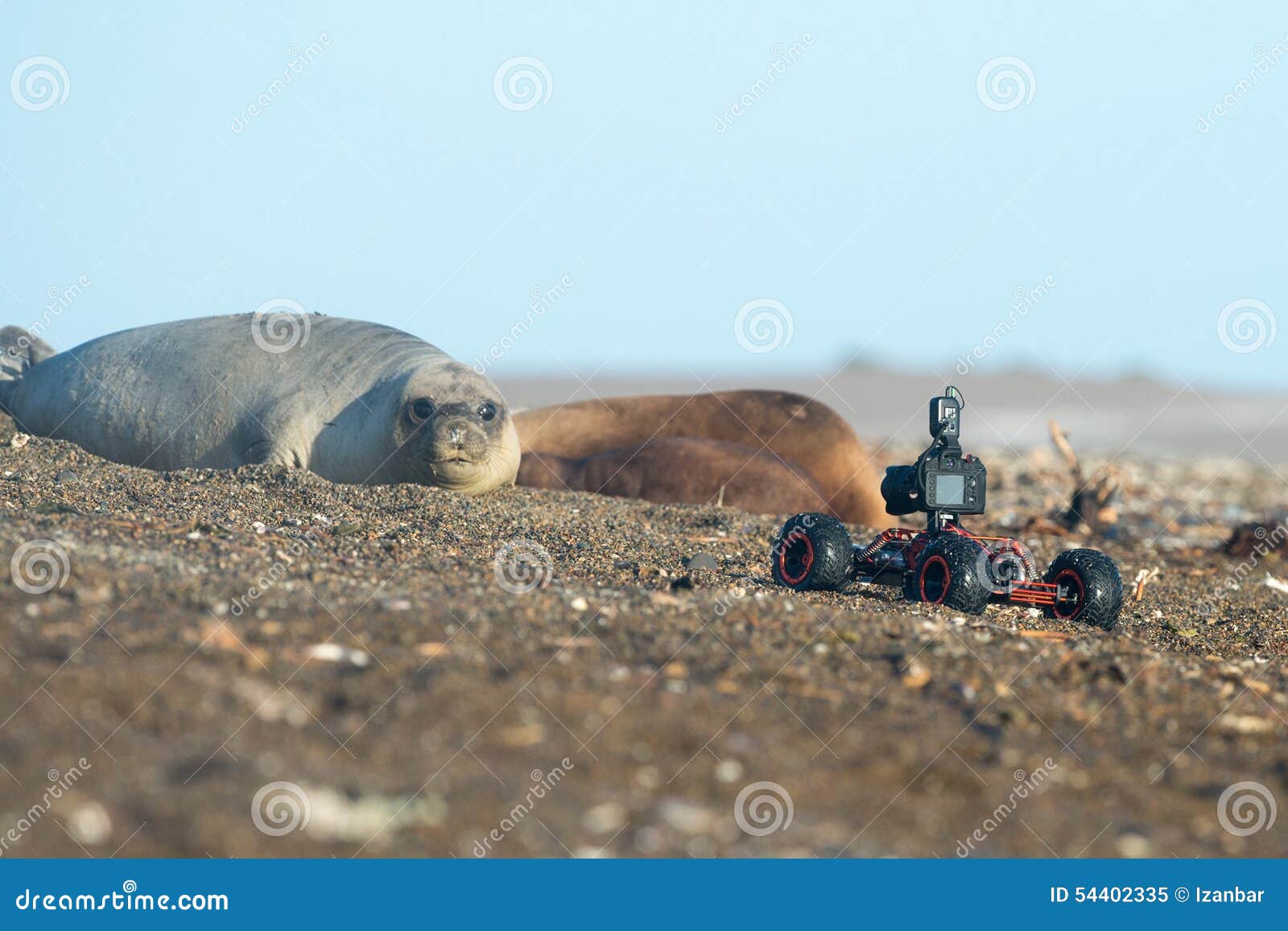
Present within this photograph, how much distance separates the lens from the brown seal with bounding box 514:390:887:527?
35.0 ft

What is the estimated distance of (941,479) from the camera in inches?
249

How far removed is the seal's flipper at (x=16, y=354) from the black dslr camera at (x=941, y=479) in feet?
28.2

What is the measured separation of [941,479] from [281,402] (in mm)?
5780

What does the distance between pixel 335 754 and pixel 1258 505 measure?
14614 millimetres

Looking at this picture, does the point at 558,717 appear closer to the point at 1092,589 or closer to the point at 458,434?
the point at 1092,589

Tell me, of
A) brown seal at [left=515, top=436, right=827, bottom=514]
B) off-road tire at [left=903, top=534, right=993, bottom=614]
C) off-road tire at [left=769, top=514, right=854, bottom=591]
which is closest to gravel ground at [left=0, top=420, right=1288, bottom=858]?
off-road tire at [left=903, top=534, right=993, bottom=614]

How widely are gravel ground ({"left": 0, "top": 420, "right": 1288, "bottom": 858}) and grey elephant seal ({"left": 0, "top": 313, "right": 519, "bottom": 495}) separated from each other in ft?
11.1

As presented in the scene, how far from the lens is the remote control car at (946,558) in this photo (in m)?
6.11

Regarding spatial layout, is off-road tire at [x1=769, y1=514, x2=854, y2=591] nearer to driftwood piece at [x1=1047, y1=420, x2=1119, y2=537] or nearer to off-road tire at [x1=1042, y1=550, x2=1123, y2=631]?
off-road tire at [x1=1042, y1=550, x2=1123, y2=631]

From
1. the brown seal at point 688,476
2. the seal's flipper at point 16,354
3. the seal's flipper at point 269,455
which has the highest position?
the seal's flipper at point 16,354

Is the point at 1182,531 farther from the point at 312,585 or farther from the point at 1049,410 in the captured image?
the point at 1049,410

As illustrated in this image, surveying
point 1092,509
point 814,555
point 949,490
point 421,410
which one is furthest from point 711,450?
point 949,490

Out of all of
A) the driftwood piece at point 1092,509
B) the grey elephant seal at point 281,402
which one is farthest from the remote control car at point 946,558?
the driftwood piece at point 1092,509

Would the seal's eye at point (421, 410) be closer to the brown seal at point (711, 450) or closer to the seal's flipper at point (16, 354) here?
the brown seal at point (711, 450)
